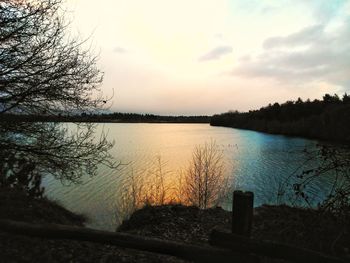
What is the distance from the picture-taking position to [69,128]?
10.1m

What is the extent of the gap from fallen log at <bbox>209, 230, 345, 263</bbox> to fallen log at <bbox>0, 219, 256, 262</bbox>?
0.10 m

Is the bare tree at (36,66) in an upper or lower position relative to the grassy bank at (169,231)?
upper

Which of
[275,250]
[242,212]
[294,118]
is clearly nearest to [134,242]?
[242,212]

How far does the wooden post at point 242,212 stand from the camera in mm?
4082

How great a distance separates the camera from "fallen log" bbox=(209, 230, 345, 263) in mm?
3848

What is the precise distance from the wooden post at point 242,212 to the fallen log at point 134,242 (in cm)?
24

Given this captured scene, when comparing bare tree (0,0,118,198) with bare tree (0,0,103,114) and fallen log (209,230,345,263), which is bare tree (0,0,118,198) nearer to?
bare tree (0,0,103,114)

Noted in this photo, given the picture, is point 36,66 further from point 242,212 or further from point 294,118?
point 294,118

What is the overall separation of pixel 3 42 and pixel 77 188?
13011mm

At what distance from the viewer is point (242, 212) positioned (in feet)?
13.4

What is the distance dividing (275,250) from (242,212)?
0.48 meters

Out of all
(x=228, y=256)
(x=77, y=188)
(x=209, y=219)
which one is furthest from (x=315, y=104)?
(x=228, y=256)

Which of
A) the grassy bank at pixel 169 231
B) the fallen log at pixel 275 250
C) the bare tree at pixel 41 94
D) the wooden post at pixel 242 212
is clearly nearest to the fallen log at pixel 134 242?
the fallen log at pixel 275 250

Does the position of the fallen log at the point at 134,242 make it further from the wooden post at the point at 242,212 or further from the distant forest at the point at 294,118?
the distant forest at the point at 294,118
